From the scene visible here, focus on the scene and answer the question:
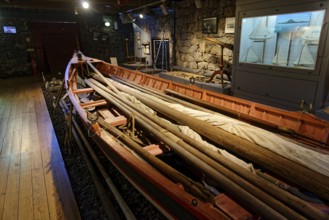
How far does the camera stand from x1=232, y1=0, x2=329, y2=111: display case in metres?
3.34

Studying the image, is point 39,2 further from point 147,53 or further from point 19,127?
point 19,127

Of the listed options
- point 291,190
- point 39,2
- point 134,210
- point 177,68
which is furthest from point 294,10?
point 39,2

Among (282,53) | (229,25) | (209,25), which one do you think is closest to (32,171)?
(282,53)

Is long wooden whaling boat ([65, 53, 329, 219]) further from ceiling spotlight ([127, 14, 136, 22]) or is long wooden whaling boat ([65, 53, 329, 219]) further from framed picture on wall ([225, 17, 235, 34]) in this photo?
ceiling spotlight ([127, 14, 136, 22])

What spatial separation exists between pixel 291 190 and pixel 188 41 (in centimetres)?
623

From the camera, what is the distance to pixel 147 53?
9.55 meters

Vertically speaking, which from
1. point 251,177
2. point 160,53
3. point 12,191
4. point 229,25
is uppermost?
point 229,25

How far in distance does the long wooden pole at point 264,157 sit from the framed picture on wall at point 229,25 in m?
3.92

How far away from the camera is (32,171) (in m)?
2.79

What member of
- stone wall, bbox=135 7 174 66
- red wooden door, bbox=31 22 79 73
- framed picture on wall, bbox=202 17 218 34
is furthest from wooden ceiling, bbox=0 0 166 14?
framed picture on wall, bbox=202 17 218 34

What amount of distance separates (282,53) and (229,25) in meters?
1.73

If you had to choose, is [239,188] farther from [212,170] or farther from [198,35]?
[198,35]

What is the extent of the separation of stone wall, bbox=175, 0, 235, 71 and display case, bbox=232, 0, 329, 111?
1002 mm

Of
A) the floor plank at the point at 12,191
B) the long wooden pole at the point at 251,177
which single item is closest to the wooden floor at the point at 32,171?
the floor plank at the point at 12,191
